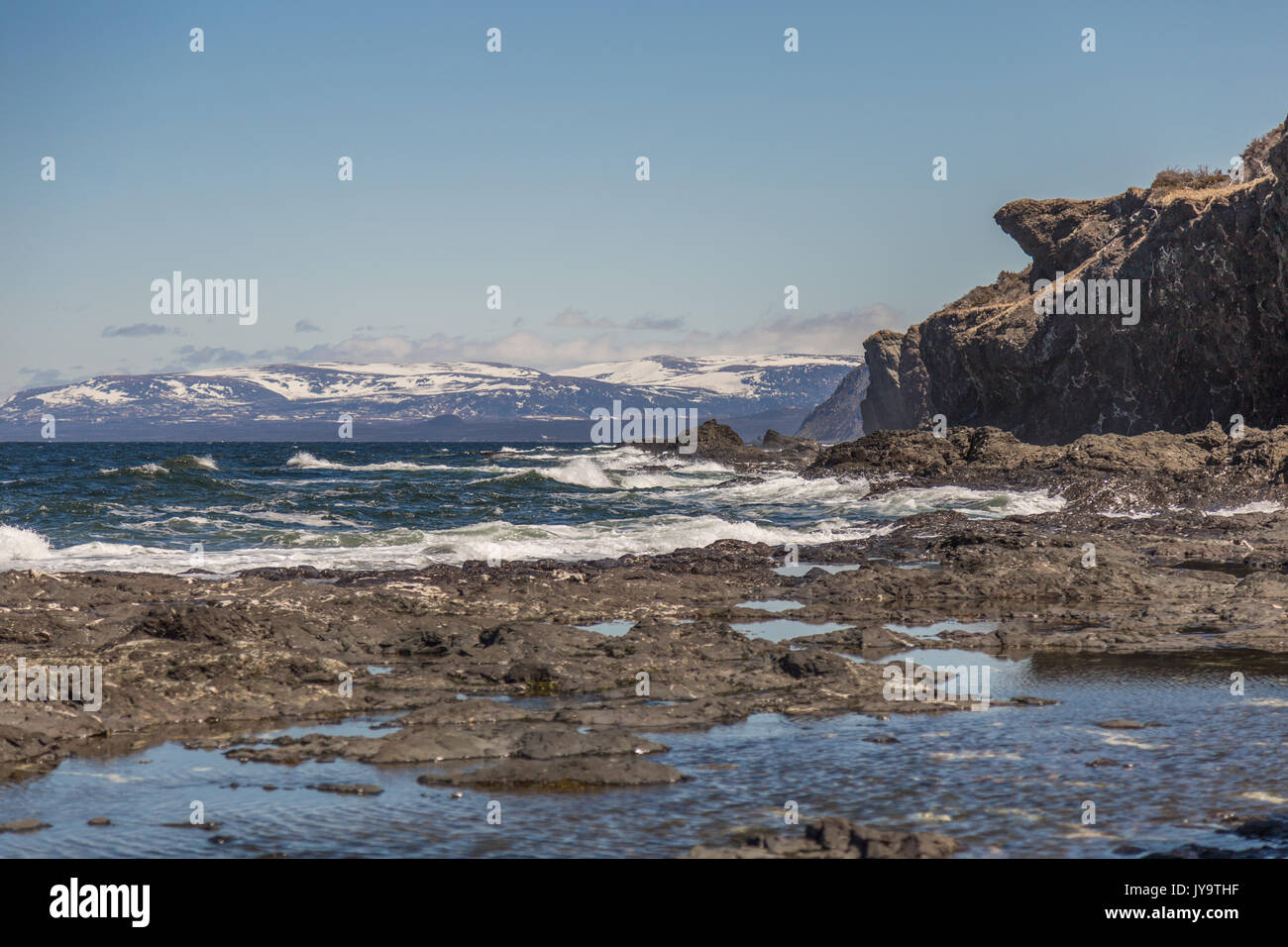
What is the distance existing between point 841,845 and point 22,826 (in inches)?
185

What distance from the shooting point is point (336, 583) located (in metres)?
16.9

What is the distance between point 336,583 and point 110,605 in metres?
3.66

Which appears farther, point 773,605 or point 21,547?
point 21,547

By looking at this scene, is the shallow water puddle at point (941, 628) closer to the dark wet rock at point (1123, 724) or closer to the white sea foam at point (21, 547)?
the dark wet rock at point (1123, 724)

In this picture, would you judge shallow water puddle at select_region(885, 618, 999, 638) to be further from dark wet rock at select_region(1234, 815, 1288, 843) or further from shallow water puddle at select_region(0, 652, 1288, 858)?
dark wet rock at select_region(1234, 815, 1288, 843)

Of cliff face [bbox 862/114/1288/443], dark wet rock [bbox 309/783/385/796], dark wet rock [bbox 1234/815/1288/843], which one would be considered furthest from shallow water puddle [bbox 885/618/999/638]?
cliff face [bbox 862/114/1288/443]

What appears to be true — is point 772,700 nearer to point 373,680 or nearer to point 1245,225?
point 373,680

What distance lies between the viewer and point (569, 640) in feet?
39.2

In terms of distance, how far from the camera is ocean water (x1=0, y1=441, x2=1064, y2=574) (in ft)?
69.7

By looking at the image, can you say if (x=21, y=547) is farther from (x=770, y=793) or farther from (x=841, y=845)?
(x=841, y=845)

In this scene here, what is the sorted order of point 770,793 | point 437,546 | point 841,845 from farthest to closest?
point 437,546 → point 770,793 → point 841,845

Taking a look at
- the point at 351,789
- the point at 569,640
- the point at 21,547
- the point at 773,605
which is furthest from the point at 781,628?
the point at 21,547

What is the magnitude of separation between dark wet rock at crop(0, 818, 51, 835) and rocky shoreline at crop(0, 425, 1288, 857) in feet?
4.33

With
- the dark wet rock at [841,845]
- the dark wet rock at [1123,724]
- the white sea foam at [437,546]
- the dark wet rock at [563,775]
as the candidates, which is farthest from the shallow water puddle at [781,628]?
the white sea foam at [437,546]
